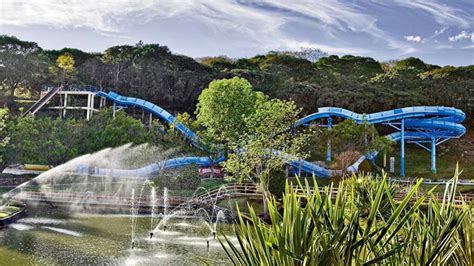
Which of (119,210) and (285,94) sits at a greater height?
(285,94)

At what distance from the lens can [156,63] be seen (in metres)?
57.9

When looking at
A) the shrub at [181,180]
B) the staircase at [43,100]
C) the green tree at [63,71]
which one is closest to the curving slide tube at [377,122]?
the shrub at [181,180]

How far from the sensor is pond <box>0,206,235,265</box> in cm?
1526

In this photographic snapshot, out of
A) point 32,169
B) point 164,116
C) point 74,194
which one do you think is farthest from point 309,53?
point 74,194

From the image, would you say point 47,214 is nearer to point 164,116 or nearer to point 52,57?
point 164,116

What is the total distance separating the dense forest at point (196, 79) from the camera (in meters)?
52.0

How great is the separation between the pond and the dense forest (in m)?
32.6

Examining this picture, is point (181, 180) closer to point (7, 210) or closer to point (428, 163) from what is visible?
point (7, 210)

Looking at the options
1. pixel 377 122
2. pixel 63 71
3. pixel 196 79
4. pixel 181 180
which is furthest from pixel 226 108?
pixel 63 71

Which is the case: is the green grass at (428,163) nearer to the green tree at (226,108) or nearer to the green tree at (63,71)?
the green tree at (226,108)

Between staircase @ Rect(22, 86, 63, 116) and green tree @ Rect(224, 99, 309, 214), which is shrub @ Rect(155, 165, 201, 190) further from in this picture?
staircase @ Rect(22, 86, 63, 116)

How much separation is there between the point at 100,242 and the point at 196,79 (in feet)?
131

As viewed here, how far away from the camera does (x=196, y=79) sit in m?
56.2

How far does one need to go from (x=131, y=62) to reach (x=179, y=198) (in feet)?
115
